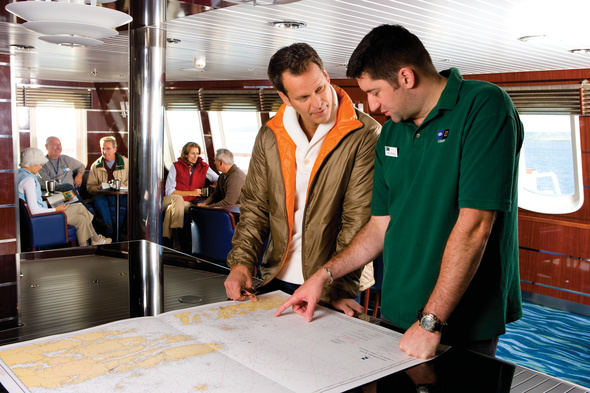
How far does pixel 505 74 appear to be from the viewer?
26.0 ft

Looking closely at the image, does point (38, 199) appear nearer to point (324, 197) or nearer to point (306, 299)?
point (324, 197)

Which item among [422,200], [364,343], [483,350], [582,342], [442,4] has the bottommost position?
[582,342]

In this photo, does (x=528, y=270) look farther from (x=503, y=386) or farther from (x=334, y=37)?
(x=503, y=386)

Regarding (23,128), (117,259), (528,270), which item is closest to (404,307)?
(117,259)

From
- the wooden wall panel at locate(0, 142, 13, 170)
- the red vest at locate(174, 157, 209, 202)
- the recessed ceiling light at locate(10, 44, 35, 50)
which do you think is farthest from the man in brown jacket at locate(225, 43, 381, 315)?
the red vest at locate(174, 157, 209, 202)

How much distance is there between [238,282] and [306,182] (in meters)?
0.53

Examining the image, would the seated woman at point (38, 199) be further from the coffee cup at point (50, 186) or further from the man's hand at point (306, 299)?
the man's hand at point (306, 299)

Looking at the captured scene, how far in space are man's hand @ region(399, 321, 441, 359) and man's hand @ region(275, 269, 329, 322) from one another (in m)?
0.35

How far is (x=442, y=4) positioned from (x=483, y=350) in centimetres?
299

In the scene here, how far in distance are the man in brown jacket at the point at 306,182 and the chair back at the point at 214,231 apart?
10.9 feet

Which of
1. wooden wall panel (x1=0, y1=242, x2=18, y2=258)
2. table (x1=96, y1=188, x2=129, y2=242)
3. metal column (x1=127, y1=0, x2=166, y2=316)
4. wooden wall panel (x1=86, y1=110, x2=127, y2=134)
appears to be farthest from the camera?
wooden wall panel (x1=86, y1=110, x2=127, y2=134)

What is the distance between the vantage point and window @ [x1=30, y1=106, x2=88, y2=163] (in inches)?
378

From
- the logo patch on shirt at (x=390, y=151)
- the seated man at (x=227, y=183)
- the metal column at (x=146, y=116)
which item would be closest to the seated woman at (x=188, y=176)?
the seated man at (x=227, y=183)

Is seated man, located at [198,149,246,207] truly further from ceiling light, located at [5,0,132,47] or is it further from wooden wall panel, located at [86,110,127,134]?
ceiling light, located at [5,0,132,47]
